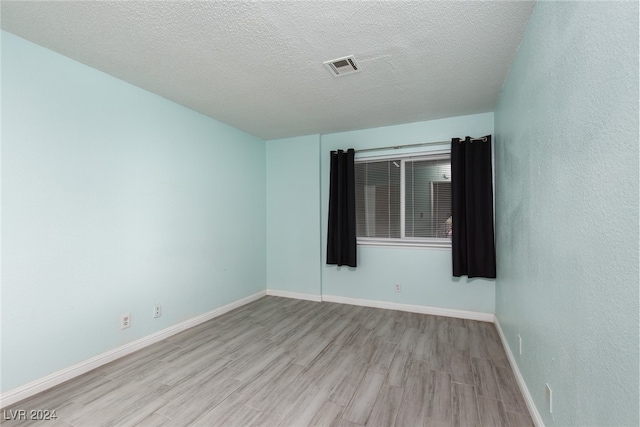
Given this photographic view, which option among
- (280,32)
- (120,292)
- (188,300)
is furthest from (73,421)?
(280,32)

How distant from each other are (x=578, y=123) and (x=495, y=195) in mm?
2253

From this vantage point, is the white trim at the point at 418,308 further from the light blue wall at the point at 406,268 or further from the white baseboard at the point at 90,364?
the white baseboard at the point at 90,364

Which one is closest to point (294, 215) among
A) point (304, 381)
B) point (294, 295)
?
point (294, 295)

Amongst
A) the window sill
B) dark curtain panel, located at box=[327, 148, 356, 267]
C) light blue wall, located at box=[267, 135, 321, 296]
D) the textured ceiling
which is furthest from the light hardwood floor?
the textured ceiling

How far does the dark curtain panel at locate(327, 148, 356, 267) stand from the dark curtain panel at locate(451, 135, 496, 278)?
126 centimetres

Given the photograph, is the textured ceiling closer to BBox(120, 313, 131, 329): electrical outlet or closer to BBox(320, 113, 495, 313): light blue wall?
BBox(320, 113, 495, 313): light blue wall

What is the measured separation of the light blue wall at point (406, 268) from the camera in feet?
10.9

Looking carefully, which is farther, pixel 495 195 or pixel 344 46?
pixel 495 195

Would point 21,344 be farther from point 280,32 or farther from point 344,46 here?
point 344,46

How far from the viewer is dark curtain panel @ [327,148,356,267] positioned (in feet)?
12.7

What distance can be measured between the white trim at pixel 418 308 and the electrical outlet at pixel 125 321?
2.42 metres

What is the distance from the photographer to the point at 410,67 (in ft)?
7.38

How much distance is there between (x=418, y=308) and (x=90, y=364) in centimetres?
338

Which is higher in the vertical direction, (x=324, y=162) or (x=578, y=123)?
(x=324, y=162)
